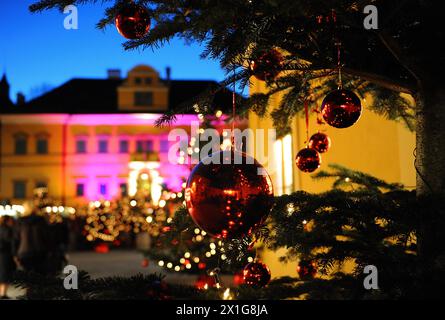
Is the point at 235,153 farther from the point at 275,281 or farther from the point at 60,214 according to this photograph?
the point at 60,214

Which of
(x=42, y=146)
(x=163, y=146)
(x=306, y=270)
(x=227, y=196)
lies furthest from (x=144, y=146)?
(x=227, y=196)

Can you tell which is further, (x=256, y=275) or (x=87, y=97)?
(x=87, y=97)

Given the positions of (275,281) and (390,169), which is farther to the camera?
(390,169)

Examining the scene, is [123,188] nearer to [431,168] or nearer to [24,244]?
[24,244]

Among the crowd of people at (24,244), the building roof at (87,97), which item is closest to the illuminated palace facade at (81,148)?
the building roof at (87,97)

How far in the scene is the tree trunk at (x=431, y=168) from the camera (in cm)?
214

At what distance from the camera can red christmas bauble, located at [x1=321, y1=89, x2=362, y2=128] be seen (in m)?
2.50

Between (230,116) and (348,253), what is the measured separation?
4.33ft

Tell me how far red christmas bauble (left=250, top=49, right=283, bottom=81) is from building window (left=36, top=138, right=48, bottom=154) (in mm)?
31654

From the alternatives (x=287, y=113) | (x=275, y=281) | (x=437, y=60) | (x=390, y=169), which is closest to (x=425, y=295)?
(x=275, y=281)

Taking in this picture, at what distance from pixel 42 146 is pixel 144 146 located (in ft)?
21.2

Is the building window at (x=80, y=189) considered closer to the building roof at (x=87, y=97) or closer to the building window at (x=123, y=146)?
the building window at (x=123, y=146)

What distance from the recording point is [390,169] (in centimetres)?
536

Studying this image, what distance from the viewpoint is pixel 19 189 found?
106ft
